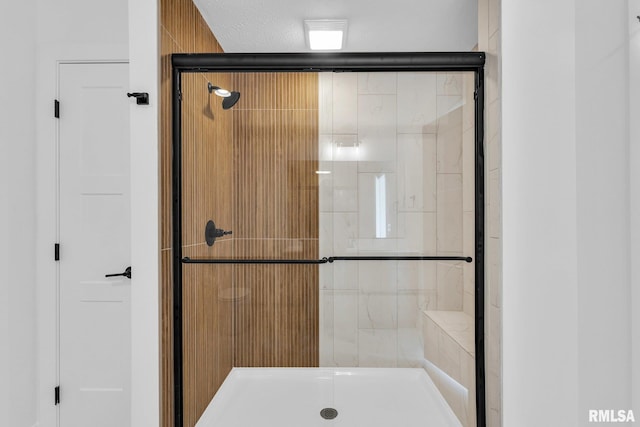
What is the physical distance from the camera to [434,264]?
189 centimetres

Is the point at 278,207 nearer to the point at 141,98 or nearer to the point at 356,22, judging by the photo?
the point at 141,98

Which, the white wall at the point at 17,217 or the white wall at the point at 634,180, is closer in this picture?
the white wall at the point at 634,180

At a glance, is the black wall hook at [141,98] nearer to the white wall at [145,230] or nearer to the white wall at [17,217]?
the white wall at [145,230]

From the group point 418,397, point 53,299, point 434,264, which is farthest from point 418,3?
point 53,299

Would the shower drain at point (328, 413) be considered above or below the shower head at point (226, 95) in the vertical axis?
below

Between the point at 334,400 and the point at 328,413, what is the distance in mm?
66

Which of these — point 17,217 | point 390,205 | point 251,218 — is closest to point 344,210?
point 390,205

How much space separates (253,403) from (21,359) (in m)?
1.52

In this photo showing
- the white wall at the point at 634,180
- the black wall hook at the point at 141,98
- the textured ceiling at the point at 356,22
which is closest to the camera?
the white wall at the point at 634,180

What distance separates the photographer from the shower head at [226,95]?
1.89 metres

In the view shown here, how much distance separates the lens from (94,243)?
7.79ft

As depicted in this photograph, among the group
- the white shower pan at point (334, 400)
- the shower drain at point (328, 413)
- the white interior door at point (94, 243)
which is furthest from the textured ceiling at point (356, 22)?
the shower drain at point (328, 413)

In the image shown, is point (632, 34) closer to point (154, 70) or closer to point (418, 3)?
point (418, 3)

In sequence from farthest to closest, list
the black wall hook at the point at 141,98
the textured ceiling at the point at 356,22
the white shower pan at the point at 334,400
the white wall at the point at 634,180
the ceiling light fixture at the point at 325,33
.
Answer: the ceiling light fixture at the point at 325,33 < the textured ceiling at the point at 356,22 < the white shower pan at the point at 334,400 < the black wall hook at the point at 141,98 < the white wall at the point at 634,180
